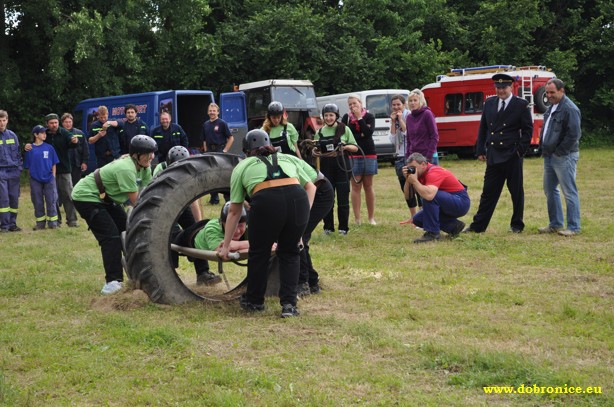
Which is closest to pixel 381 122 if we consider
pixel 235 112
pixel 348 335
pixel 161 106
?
pixel 235 112

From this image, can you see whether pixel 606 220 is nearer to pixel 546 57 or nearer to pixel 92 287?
pixel 92 287

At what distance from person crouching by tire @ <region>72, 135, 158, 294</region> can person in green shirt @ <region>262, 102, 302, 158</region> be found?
63.4 inches

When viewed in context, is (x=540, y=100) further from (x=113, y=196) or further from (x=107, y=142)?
(x=113, y=196)

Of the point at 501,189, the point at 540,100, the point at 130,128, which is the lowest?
the point at 501,189

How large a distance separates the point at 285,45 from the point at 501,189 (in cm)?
1990

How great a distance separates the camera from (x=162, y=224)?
23.5 feet

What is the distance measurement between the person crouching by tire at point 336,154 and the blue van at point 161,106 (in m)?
9.81

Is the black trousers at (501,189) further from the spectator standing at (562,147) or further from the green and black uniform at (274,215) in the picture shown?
the green and black uniform at (274,215)

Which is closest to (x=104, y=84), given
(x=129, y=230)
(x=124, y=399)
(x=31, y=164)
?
(x=31, y=164)

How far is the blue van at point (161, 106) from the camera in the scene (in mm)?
21109

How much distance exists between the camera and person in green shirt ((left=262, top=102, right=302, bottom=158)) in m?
9.02

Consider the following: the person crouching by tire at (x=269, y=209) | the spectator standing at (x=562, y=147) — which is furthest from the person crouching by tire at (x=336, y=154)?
the person crouching by tire at (x=269, y=209)

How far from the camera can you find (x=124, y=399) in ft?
16.0

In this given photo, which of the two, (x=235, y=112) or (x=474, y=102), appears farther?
(x=474, y=102)
